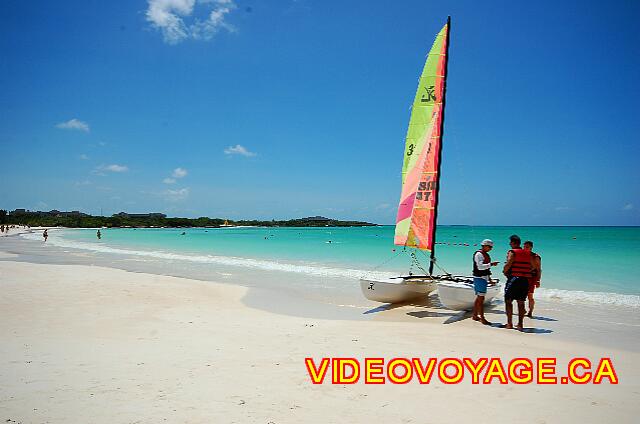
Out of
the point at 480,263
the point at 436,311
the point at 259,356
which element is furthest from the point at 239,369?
the point at 436,311

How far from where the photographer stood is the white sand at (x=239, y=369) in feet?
13.4

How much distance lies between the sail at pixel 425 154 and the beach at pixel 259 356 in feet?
7.60

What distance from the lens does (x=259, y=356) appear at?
5949 millimetres

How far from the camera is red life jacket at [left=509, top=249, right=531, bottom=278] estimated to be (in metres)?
7.94

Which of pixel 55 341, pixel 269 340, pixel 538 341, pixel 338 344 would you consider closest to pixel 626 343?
pixel 538 341

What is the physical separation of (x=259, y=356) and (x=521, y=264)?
5.24 m

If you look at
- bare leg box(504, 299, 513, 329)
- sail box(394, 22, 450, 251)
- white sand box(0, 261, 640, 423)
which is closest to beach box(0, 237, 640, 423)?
white sand box(0, 261, 640, 423)

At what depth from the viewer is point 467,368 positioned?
563cm

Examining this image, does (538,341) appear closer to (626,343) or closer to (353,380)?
(626,343)

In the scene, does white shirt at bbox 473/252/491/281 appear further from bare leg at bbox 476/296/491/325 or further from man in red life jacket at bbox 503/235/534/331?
man in red life jacket at bbox 503/235/534/331

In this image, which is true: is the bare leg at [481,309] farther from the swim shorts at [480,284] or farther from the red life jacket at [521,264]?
the red life jacket at [521,264]

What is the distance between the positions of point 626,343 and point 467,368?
4059 millimetres

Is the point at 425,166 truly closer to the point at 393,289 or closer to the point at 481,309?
the point at 393,289

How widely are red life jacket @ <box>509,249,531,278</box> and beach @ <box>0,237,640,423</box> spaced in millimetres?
1210
